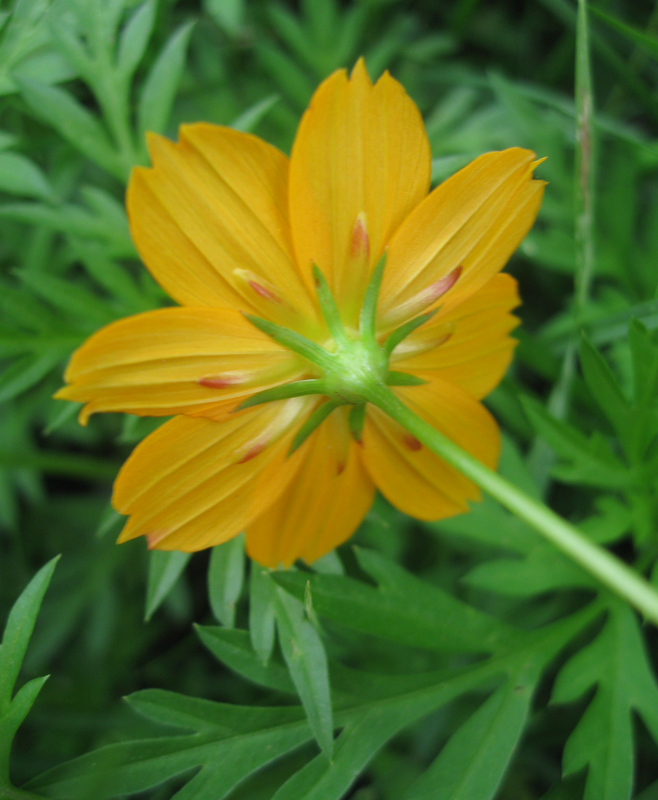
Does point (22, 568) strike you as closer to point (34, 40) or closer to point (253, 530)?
point (253, 530)

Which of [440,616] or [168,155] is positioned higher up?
[168,155]

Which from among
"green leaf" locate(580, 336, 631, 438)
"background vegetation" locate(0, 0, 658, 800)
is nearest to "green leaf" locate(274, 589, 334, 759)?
"background vegetation" locate(0, 0, 658, 800)

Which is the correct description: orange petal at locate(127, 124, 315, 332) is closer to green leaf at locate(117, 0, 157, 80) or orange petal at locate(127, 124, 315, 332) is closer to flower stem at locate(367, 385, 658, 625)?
flower stem at locate(367, 385, 658, 625)

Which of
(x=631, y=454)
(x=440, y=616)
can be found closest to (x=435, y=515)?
(x=440, y=616)

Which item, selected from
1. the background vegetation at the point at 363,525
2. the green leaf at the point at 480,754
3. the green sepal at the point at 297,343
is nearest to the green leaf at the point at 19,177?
the background vegetation at the point at 363,525

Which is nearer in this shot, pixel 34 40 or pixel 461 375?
pixel 461 375

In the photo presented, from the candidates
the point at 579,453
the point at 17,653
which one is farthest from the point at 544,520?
the point at 17,653
